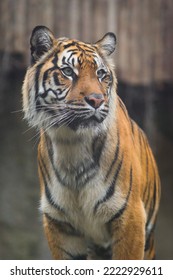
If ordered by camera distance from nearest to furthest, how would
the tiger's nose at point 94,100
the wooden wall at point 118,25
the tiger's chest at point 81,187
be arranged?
the tiger's nose at point 94,100, the tiger's chest at point 81,187, the wooden wall at point 118,25

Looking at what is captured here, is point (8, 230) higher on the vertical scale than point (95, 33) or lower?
lower

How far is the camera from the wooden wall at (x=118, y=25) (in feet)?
21.4

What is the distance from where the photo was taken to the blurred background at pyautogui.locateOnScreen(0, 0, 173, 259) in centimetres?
653

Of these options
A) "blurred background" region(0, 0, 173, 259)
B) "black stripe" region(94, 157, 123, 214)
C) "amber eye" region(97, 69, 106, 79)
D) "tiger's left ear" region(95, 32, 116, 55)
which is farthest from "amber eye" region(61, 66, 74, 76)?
"blurred background" region(0, 0, 173, 259)

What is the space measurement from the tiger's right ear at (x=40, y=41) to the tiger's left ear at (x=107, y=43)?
0.23 metres

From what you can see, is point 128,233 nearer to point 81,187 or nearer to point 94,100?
point 81,187

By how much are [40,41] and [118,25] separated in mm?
2840

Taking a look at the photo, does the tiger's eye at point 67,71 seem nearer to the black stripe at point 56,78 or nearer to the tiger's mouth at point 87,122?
the black stripe at point 56,78

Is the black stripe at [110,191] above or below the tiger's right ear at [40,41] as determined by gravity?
below

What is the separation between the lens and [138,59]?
6578 millimetres

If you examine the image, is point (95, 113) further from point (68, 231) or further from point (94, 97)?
point (68, 231)

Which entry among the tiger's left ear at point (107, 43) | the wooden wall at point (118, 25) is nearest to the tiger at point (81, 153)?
the tiger's left ear at point (107, 43)

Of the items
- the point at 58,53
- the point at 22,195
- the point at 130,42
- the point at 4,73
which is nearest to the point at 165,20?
the point at 130,42

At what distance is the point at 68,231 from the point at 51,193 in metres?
0.19
